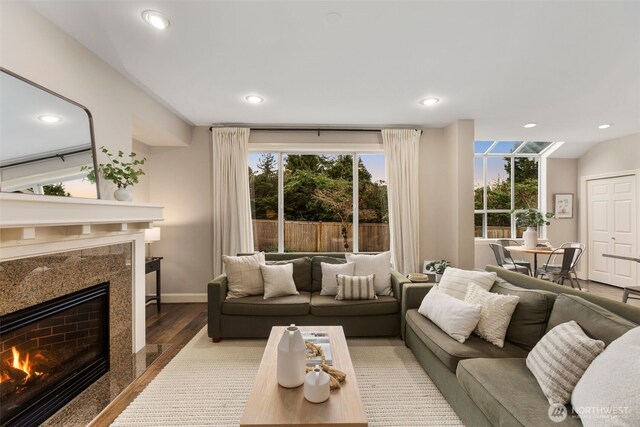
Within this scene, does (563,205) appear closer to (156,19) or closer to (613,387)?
(613,387)

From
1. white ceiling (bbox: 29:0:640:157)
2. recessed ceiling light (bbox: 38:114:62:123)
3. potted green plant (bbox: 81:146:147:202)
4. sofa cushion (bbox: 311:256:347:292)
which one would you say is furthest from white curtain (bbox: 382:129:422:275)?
recessed ceiling light (bbox: 38:114:62:123)

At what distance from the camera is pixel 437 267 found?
4133 mm

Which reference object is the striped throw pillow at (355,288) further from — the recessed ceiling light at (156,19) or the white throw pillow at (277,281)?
the recessed ceiling light at (156,19)

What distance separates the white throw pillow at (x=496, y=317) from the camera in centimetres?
203

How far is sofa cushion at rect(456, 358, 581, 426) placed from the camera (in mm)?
1320

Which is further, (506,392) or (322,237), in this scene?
(322,237)

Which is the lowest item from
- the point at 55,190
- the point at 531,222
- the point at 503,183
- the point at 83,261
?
the point at 83,261

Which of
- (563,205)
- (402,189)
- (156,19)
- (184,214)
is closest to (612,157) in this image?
(563,205)

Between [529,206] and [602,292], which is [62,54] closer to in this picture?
[529,206]

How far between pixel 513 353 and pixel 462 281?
66 cm

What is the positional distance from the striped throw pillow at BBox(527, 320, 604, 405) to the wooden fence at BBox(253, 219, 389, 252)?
3.04m

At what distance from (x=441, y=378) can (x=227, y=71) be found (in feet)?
9.83

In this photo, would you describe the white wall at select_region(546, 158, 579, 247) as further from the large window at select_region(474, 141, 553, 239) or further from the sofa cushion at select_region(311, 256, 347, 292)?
the sofa cushion at select_region(311, 256, 347, 292)

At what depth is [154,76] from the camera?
2811 mm
